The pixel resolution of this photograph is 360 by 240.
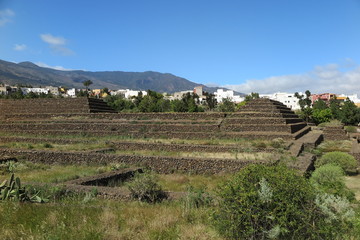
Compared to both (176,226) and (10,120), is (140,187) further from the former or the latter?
(10,120)

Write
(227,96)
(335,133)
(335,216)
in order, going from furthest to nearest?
(227,96) < (335,133) < (335,216)

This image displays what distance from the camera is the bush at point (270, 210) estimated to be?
13.1 feet

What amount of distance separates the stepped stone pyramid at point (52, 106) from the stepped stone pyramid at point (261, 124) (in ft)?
66.2

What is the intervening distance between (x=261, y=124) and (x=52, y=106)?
2938 centimetres

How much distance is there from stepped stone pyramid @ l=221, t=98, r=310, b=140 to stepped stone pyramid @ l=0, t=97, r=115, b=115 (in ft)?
66.2

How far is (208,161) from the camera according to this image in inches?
572

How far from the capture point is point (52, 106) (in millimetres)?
40406

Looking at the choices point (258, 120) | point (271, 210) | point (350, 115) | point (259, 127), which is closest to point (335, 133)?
point (258, 120)

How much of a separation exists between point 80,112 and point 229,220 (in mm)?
36737

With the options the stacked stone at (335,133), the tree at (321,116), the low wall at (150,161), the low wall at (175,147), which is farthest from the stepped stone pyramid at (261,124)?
the tree at (321,116)

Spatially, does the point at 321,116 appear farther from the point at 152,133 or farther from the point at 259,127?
the point at 152,133

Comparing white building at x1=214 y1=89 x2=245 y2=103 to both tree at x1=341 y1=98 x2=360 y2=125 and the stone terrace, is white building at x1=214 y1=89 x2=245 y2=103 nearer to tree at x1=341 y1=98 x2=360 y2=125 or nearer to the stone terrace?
tree at x1=341 y1=98 x2=360 y2=125

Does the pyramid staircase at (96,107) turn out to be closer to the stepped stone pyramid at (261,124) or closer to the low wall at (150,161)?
the stepped stone pyramid at (261,124)

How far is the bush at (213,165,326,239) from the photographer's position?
398 centimetres
